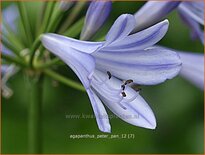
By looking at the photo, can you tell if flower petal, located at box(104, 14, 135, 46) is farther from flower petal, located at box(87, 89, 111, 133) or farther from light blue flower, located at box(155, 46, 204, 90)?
light blue flower, located at box(155, 46, 204, 90)

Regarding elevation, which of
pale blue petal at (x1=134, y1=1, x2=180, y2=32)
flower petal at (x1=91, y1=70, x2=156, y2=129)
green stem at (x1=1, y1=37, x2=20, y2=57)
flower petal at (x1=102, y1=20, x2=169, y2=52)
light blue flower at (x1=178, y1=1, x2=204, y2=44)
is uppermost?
light blue flower at (x1=178, y1=1, x2=204, y2=44)

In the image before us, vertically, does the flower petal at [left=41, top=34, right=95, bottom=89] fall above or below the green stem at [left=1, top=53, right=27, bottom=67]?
below

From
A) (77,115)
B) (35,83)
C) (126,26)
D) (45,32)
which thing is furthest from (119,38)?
(77,115)

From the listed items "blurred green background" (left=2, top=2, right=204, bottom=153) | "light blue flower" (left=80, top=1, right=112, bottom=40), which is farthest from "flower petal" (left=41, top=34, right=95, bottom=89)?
"blurred green background" (left=2, top=2, right=204, bottom=153)

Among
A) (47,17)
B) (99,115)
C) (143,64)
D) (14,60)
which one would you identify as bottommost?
(99,115)

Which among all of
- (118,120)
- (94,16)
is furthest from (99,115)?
(118,120)

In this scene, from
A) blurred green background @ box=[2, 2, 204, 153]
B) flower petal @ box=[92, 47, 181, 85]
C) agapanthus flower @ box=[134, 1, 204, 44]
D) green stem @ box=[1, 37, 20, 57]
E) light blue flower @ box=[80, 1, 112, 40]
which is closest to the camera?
flower petal @ box=[92, 47, 181, 85]

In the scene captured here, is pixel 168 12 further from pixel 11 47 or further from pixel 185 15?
pixel 11 47

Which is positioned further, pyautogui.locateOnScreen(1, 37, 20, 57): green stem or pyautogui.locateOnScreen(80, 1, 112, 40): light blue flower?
pyautogui.locateOnScreen(1, 37, 20, 57): green stem

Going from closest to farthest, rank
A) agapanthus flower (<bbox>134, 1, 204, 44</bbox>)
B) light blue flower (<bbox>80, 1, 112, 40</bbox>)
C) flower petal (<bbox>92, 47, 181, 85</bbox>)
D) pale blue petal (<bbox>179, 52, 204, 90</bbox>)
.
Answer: flower petal (<bbox>92, 47, 181, 85</bbox>) → light blue flower (<bbox>80, 1, 112, 40</bbox>) → agapanthus flower (<bbox>134, 1, 204, 44</bbox>) → pale blue petal (<bbox>179, 52, 204, 90</bbox>)
